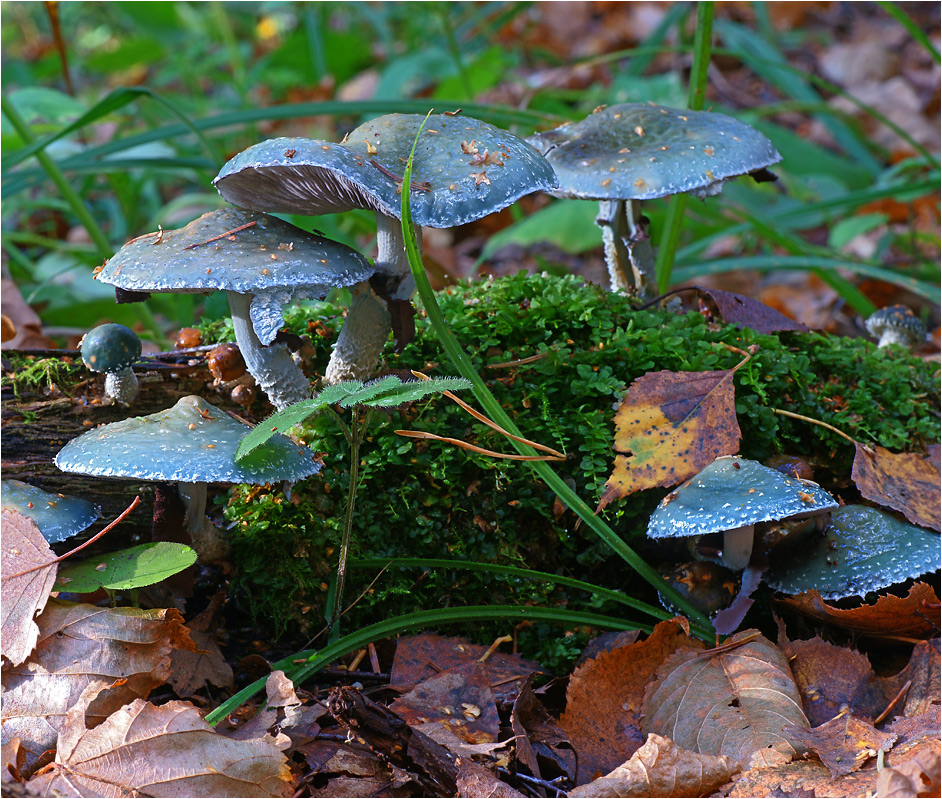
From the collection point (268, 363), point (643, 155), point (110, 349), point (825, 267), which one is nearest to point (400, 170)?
point (268, 363)

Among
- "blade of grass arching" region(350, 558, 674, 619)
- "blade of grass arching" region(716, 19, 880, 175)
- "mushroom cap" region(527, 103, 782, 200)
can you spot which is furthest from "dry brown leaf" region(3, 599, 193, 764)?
"blade of grass arching" region(716, 19, 880, 175)

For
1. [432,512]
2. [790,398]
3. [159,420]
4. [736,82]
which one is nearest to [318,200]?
[159,420]

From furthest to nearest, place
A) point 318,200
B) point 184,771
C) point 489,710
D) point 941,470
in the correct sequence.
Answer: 1. point 941,470
2. point 318,200
3. point 489,710
4. point 184,771

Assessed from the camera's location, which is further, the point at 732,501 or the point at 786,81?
the point at 786,81

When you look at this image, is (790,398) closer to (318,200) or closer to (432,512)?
(432,512)

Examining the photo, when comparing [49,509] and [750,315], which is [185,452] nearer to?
[49,509]

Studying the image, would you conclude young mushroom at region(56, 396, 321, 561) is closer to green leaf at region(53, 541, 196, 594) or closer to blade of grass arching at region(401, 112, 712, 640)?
green leaf at region(53, 541, 196, 594)

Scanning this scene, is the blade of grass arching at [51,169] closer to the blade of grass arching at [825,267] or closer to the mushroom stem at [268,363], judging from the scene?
the mushroom stem at [268,363]
